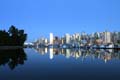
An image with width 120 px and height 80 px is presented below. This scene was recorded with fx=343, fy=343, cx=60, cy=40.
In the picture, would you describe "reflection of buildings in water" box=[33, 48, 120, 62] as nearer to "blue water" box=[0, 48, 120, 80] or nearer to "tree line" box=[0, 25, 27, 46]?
"blue water" box=[0, 48, 120, 80]

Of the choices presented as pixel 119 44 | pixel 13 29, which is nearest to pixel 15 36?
pixel 13 29

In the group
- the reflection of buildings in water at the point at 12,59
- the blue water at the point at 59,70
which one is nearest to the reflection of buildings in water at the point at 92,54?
the reflection of buildings in water at the point at 12,59

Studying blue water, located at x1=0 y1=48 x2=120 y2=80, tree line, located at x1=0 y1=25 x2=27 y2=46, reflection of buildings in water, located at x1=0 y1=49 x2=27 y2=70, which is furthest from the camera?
tree line, located at x1=0 y1=25 x2=27 y2=46

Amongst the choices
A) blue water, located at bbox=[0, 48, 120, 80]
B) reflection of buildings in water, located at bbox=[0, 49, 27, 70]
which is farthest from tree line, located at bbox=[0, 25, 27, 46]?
blue water, located at bbox=[0, 48, 120, 80]

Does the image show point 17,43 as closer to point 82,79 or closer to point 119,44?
point 119,44

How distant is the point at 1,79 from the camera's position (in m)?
19.8

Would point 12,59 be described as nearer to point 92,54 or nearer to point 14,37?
point 92,54

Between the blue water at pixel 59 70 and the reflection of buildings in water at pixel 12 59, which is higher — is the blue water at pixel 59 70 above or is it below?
below

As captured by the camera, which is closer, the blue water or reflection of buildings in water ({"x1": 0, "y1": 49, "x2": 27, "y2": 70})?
the blue water

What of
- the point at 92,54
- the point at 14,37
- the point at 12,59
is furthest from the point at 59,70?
the point at 14,37

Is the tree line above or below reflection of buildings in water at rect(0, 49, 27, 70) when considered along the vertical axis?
above

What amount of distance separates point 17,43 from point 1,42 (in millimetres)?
31251

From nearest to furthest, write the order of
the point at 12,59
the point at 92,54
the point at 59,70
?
the point at 59,70 → the point at 12,59 → the point at 92,54

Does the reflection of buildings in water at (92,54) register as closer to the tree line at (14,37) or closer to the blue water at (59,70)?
the blue water at (59,70)
